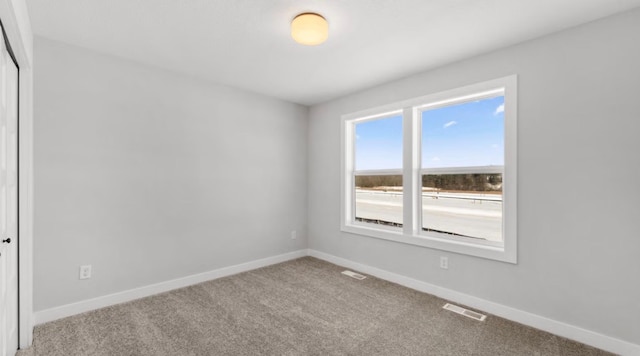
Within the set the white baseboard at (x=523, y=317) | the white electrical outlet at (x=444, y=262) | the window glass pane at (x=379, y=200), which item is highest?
the window glass pane at (x=379, y=200)

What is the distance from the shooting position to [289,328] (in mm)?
2395

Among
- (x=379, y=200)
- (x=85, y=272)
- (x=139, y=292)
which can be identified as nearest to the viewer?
(x=85, y=272)

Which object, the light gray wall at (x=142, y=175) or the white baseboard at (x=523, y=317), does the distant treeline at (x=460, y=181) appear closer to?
the white baseboard at (x=523, y=317)

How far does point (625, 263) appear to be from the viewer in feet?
6.70

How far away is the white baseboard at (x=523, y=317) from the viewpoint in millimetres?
2070

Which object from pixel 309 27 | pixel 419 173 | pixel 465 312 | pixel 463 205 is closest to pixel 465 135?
pixel 419 173

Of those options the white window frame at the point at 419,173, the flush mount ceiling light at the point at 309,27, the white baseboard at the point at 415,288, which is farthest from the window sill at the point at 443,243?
the flush mount ceiling light at the point at 309,27

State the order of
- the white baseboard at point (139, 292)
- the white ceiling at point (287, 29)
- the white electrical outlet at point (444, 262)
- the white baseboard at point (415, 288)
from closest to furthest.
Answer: the white ceiling at point (287, 29) < the white baseboard at point (415, 288) < the white baseboard at point (139, 292) < the white electrical outlet at point (444, 262)

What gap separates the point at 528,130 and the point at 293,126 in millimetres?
2943

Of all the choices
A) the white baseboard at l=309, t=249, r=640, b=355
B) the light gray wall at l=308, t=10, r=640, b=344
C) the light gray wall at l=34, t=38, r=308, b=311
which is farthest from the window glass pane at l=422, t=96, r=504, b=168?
the light gray wall at l=34, t=38, r=308, b=311

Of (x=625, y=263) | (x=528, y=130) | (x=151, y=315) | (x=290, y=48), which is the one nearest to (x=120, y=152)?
(x=151, y=315)

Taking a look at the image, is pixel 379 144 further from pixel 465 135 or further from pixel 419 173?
pixel 465 135

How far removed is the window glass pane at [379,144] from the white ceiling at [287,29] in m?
0.72

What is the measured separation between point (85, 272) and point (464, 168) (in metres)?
3.75
